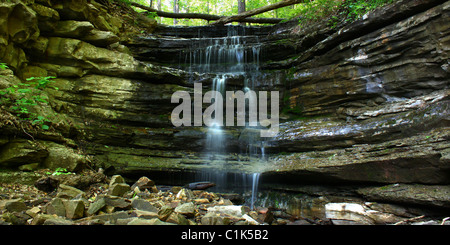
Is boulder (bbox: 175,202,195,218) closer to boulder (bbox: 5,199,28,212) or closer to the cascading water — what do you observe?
boulder (bbox: 5,199,28,212)

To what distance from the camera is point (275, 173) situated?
22.1ft

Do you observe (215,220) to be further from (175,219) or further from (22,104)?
(22,104)

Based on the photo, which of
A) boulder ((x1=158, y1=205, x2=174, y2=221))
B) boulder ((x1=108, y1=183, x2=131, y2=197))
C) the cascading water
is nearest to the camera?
boulder ((x1=158, y1=205, x2=174, y2=221))

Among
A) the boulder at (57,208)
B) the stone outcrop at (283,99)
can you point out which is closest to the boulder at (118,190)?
the boulder at (57,208)

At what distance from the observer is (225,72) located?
417 inches

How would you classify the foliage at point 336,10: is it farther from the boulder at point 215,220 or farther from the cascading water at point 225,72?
the boulder at point 215,220

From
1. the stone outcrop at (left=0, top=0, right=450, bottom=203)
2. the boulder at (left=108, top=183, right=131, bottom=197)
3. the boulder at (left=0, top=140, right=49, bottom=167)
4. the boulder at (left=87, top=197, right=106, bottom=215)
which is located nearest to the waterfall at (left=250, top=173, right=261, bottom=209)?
the stone outcrop at (left=0, top=0, right=450, bottom=203)

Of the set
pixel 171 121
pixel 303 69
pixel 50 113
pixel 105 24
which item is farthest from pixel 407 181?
pixel 105 24

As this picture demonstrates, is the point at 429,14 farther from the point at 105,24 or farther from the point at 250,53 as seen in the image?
the point at 105,24

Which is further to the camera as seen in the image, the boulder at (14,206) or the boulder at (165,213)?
the boulder at (165,213)

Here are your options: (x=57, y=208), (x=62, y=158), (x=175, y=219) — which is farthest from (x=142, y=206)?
(x=62, y=158)

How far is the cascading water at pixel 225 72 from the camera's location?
759cm

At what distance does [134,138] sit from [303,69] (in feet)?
22.6

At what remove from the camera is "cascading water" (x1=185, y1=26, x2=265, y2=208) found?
24.9 ft
